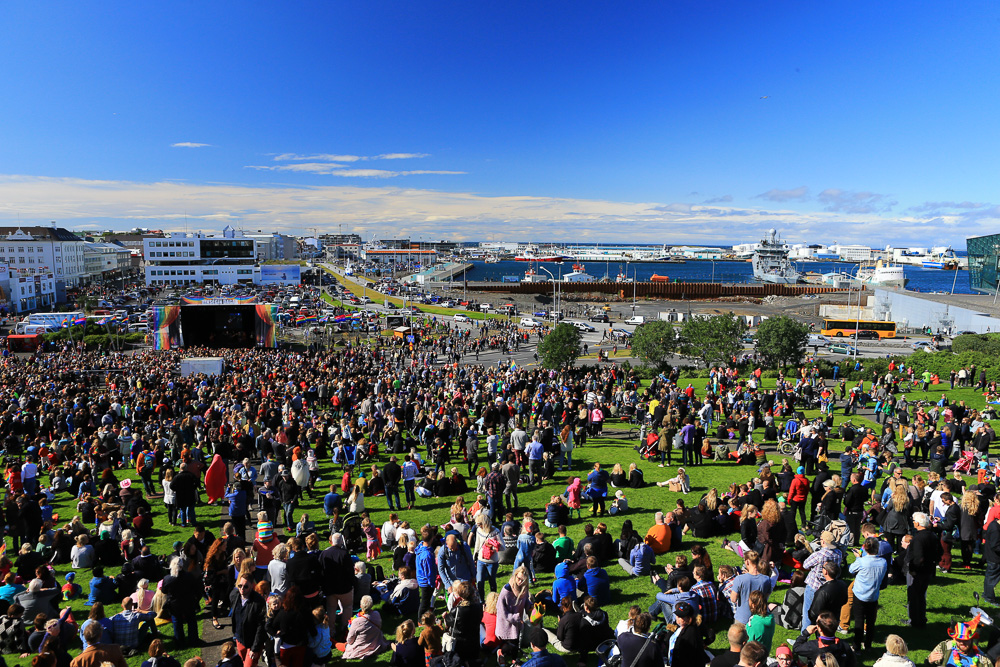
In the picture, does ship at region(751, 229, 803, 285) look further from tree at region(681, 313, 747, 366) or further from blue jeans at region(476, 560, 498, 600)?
blue jeans at region(476, 560, 498, 600)

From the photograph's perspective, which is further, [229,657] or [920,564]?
[920,564]

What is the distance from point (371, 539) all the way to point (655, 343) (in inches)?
944

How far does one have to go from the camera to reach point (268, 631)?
5277mm

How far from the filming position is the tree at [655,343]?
2992 cm

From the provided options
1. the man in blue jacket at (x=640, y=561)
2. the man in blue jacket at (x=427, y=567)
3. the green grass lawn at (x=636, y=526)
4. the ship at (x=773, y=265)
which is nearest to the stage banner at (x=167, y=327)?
the green grass lawn at (x=636, y=526)

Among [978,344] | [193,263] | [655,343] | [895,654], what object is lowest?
[655,343]

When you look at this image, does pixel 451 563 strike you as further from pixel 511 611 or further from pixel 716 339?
pixel 716 339

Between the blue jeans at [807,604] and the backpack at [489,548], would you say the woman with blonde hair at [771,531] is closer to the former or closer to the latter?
the blue jeans at [807,604]

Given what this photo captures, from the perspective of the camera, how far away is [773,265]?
477 ft

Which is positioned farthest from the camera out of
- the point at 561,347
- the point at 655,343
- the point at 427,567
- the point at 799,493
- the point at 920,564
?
the point at 561,347

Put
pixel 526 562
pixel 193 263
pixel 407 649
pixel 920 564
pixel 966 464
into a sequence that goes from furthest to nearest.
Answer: pixel 193 263 → pixel 966 464 → pixel 526 562 → pixel 920 564 → pixel 407 649

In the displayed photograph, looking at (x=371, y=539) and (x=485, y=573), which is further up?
(x=485, y=573)

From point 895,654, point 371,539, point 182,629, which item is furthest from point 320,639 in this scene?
point 895,654

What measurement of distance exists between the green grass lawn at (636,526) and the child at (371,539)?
226 mm
